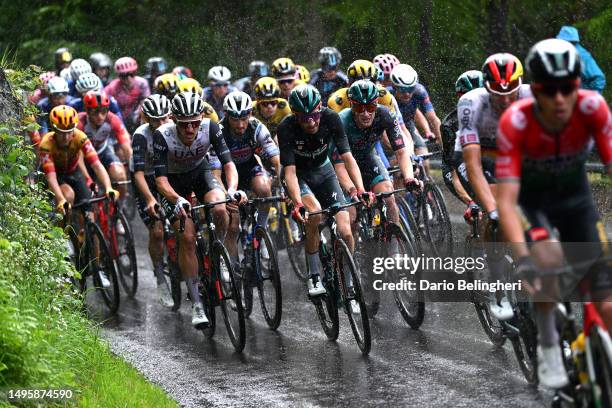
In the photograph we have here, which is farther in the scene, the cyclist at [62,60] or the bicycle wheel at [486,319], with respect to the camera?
the cyclist at [62,60]

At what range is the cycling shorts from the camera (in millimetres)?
10688

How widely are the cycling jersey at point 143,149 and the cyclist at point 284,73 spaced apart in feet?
13.1

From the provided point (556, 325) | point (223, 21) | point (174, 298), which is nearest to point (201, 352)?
point (174, 298)

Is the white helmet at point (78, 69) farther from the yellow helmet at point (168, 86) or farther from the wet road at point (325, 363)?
the wet road at point (325, 363)

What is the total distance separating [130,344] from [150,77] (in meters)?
10.6

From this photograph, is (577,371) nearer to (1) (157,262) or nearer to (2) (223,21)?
(1) (157,262)

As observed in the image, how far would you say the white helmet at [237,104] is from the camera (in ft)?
38.1

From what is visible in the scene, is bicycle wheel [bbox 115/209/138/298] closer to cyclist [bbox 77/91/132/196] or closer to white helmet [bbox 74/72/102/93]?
cyclist [bbox 77/91/132/196]

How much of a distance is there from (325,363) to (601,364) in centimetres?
410

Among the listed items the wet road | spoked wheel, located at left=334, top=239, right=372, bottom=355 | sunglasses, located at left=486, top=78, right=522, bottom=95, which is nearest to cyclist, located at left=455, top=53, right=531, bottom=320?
sunglasses, located at left=486, top=78, right=522, bottom=95

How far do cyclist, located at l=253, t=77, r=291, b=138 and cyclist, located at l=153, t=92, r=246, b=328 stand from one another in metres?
2.33

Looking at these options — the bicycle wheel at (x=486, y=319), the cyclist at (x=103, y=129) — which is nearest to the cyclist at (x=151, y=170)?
the cyclist at (x=103, y=129)

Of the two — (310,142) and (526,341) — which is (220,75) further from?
(526,341)

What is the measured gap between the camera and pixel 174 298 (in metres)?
12.2
